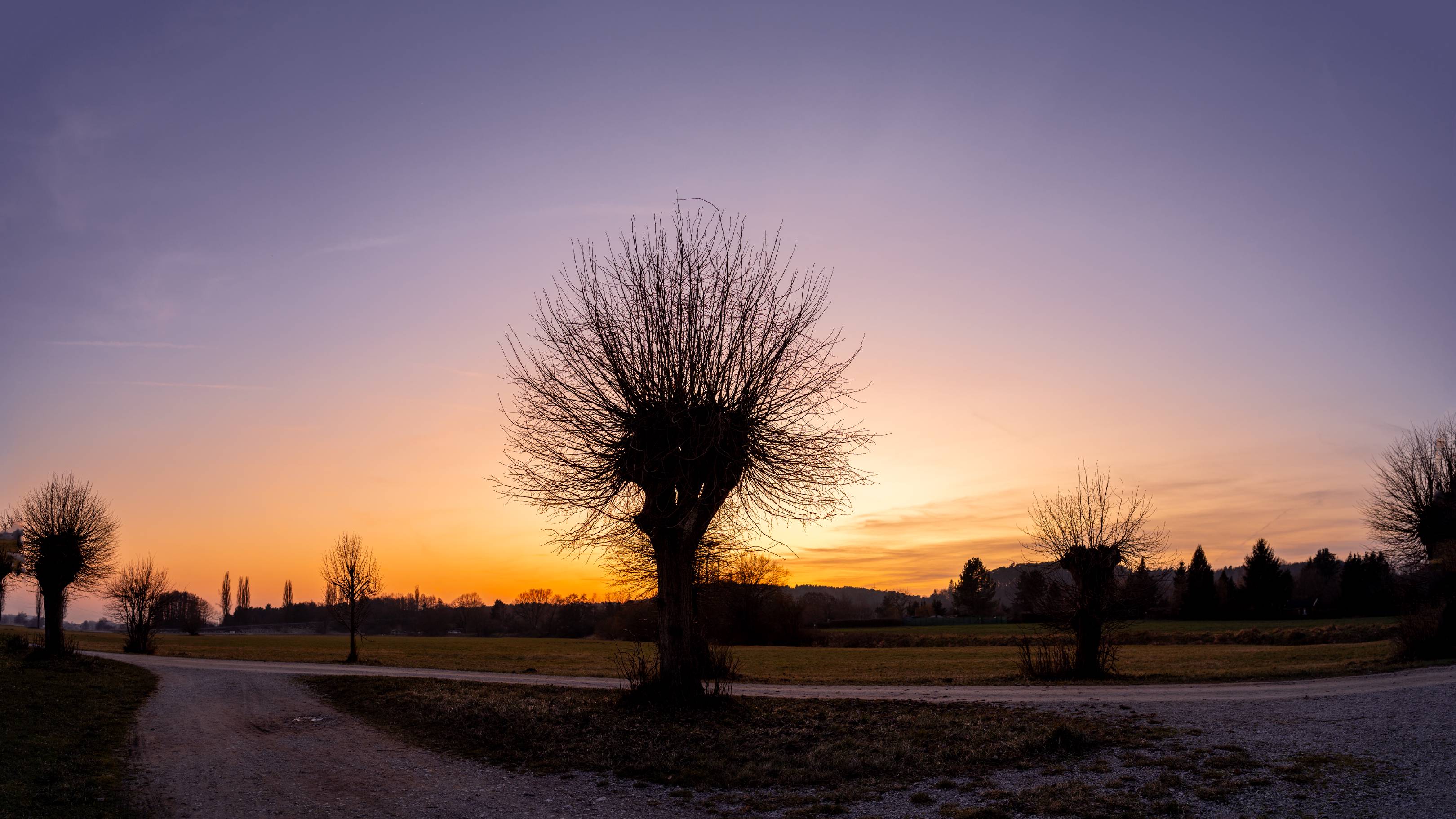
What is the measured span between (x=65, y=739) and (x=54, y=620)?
27.7m

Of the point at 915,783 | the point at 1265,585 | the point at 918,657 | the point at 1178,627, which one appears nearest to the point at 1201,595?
the point at 1265,585

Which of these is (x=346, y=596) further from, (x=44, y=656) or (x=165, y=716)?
(x=165, y=716)

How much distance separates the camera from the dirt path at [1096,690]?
17781 mm

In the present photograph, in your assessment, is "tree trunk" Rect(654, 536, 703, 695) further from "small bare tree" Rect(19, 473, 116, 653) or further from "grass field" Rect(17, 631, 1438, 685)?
"small bare tree" Rect(19, 473, 116, 653)

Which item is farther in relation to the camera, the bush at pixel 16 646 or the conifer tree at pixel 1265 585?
the conifer tree at pixel 1265 585

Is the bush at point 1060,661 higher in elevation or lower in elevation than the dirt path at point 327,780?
lower

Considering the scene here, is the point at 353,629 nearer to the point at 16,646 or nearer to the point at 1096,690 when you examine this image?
the point at 16,646

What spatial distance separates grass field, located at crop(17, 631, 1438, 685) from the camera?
82.6 feet

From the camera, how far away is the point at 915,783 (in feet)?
34.5

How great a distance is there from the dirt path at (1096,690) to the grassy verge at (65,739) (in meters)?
8.19

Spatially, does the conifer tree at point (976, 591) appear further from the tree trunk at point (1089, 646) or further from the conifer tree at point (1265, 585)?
the tree trunk at point (1089, 646)

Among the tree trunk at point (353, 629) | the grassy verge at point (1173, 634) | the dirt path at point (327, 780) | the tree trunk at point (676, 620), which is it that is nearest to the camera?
the dirt path at point (327, 780)

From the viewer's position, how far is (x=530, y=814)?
9578 millimetres

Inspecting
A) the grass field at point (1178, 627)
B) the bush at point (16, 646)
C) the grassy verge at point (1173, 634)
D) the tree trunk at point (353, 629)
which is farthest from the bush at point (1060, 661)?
the bush at point (16, 646)
